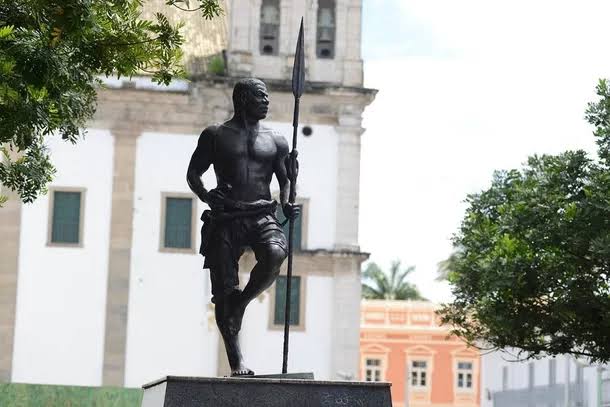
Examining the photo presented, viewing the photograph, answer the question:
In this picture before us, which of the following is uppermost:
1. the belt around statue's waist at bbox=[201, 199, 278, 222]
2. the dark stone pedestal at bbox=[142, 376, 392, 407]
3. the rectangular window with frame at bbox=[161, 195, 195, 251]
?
the rectangular window with frame at bbox=[161, 195, 195, 251]

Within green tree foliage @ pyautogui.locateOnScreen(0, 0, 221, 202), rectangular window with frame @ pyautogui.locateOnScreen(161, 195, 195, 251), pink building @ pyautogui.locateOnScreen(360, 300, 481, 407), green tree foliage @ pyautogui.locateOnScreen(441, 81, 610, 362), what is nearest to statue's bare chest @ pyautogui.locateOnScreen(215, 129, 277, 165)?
green tree foliage @ pyautogui.locateOnScreen(0, 0, 221, 202)

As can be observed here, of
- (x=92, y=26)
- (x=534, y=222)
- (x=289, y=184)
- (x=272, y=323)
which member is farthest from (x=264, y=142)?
(x=272, y=323)

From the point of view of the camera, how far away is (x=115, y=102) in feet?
111

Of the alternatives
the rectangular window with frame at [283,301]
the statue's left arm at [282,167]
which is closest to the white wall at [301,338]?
the rectangular window with frame at [283,301]

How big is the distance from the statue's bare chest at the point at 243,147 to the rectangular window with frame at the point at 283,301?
22493 millimetres

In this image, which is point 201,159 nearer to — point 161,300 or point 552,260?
point 552,260

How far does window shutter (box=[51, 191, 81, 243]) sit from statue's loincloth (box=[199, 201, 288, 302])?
23.2 m

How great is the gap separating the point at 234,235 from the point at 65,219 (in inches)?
919

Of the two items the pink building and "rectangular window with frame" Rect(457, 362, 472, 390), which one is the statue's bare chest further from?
"rectangular window with frame" Rect(457, 362, 472, 390)

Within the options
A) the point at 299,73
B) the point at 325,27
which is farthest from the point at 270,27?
the point at 299,73

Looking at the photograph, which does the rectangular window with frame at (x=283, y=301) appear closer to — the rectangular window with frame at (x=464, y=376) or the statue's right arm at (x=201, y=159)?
the statue's right arm at (x=201, y=159)

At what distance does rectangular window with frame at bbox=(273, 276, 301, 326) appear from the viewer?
1304 inches

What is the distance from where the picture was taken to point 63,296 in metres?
33.1

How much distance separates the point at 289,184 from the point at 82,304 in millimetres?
22923
